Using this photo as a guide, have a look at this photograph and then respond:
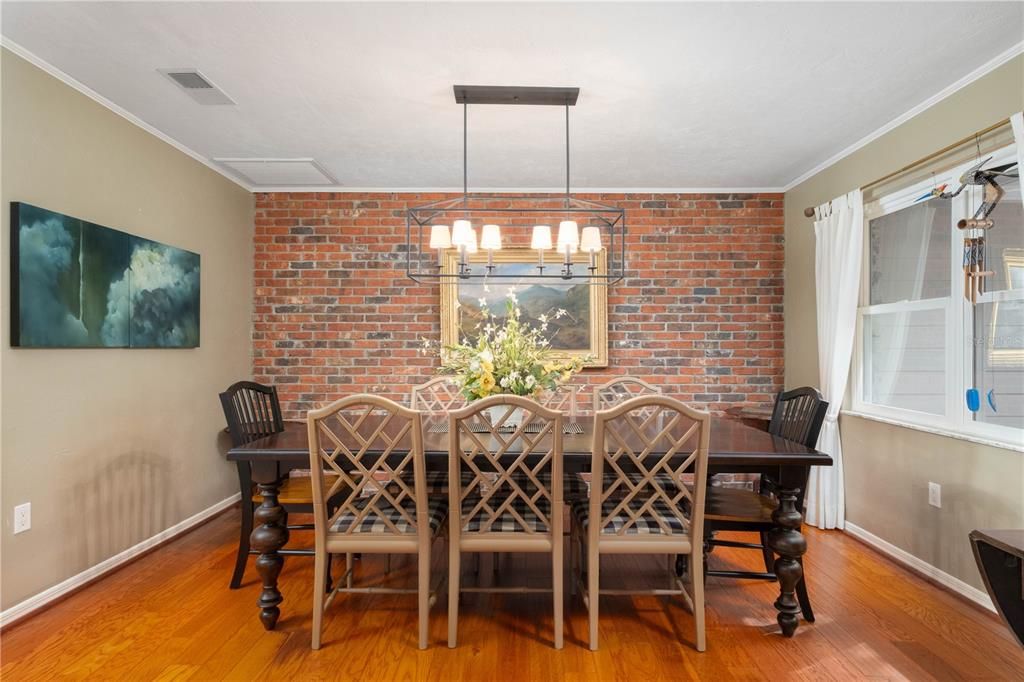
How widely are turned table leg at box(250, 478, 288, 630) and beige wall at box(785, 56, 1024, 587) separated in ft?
10.1

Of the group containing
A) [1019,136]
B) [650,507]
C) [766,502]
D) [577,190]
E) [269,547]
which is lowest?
[269,547]

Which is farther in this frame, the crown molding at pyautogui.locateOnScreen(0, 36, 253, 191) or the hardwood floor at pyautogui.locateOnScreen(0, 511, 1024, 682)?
the crown molding at pyautogui.locateOnScreen(0, 36, 253, 191)

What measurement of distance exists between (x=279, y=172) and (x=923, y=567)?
4.56 m

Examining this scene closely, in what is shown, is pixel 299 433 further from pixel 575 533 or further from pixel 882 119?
pixel 882 119

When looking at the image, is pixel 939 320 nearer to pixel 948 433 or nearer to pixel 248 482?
pixel 948 433

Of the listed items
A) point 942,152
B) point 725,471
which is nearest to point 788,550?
point 725,471

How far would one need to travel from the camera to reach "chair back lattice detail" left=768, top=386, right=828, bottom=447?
8.95 ft

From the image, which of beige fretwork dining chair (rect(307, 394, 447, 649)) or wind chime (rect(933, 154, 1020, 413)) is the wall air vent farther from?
wind chime (rect(933, 154, 1020, 413))

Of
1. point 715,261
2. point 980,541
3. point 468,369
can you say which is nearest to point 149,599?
point 468,369

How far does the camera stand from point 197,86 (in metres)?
2.86

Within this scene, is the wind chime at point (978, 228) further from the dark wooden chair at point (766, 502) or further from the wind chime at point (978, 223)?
the dark wooden chair at point (766, 502)

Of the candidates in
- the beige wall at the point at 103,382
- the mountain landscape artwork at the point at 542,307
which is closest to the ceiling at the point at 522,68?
the beige wall at the point at 103,382

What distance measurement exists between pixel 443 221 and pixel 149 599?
3.10 meters

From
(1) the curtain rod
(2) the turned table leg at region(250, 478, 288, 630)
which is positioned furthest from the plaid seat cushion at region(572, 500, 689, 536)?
(1) the curtain rod
